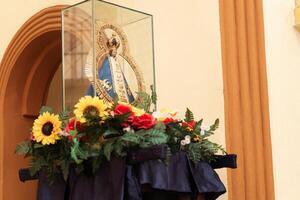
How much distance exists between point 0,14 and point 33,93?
0.59 m

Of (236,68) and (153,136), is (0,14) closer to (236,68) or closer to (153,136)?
(236,68)

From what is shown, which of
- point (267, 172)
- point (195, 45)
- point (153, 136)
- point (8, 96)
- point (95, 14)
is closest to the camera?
point (153, 136)

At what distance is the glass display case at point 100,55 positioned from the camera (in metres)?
1.78

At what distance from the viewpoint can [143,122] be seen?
5.02ft

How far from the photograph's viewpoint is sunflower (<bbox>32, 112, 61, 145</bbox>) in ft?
5.07

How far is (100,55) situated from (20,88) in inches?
68.5

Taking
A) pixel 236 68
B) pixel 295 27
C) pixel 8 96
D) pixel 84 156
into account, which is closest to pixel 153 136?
pixel 84 156

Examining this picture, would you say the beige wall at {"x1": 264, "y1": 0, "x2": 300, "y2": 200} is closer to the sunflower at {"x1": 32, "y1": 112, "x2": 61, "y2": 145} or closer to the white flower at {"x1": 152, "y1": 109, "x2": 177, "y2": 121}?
the white flower at {"x1": 152, "y1": 109, "x2": 177, "y2": 121}

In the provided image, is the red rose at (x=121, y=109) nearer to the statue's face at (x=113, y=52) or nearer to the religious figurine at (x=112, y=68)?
the religious figurine at (x=112, y=68)

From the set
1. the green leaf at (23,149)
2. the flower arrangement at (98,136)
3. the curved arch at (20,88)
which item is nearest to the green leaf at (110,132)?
the flower arrangement at (98,136)

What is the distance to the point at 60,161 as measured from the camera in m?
1.56

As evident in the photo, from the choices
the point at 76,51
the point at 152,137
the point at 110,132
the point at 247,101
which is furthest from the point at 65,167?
the point at 247,101

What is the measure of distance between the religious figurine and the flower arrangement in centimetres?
19

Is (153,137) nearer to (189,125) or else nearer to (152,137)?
(152,137)
